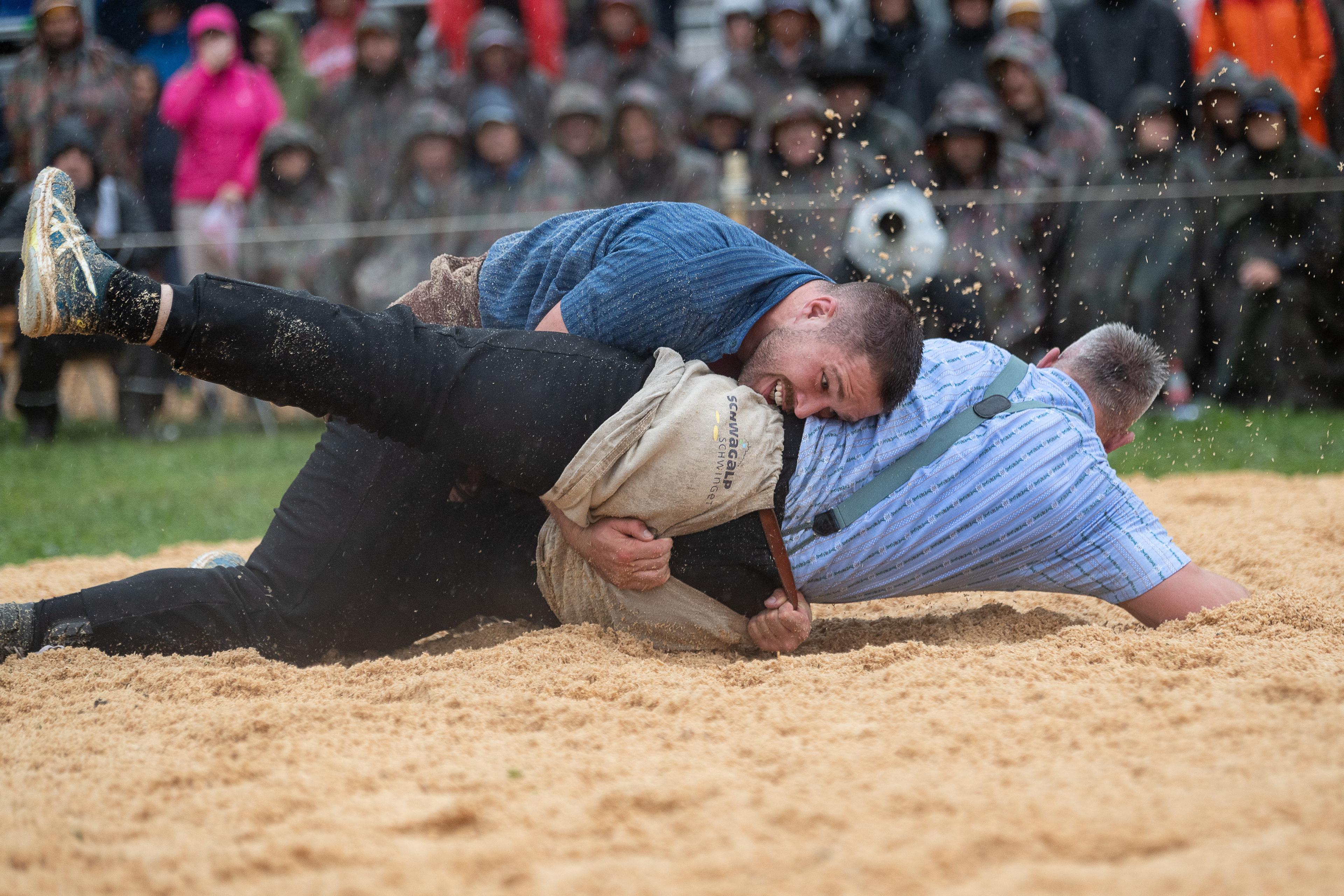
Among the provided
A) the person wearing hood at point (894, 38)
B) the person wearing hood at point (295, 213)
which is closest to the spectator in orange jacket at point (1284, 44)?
the person wearing hood at point (894, 38)

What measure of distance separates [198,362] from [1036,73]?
18.5ft

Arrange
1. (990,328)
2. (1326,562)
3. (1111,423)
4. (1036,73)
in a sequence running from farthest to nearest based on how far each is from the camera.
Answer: (1036,73) < (990,328) < (1326,562) < (1111,423)

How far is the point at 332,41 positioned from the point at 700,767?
299 inches

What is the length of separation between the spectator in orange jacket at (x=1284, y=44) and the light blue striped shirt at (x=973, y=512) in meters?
5.39

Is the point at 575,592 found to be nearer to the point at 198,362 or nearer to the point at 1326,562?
the point at 198,362

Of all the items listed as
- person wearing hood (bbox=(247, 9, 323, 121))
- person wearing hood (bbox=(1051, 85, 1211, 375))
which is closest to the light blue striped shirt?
person wearing hood (bbox=(1051, 85, 1211, 375))

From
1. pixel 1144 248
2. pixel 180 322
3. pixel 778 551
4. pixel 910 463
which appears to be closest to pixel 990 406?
pixel 910 463

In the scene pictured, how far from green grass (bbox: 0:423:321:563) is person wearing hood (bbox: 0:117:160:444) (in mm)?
210

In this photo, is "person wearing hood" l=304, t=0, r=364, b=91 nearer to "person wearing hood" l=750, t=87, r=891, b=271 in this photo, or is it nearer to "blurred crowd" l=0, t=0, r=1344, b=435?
"blurred crowd" l=0, t=0, r=1344, b=435

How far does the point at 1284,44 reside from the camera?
7.04m

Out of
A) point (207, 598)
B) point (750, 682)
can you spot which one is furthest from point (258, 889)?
point (207, 598)

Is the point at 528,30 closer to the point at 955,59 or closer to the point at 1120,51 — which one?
the point at 955,59

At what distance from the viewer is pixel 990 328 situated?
235 inches

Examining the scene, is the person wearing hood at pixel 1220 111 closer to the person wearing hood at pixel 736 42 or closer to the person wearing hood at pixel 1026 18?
the person wearing hood at pixel 1026 18
